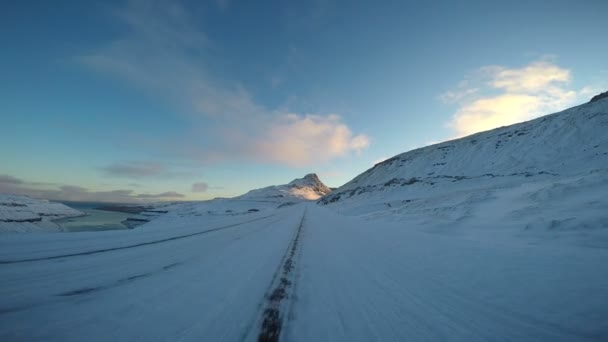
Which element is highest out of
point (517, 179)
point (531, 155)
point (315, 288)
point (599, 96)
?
point (599, 96)

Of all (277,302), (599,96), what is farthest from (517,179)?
(599,96)

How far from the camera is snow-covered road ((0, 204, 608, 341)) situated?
2211mm

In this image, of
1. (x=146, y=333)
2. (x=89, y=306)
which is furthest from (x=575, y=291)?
(x=89, y=306)

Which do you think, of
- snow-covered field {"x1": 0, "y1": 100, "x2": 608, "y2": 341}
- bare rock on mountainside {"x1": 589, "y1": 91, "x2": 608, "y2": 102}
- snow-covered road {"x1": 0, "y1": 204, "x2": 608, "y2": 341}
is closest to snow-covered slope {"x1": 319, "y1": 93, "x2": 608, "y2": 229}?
snow-covered field {"x1": 0, "y1": 100, "x2": 608, "y2": 341}

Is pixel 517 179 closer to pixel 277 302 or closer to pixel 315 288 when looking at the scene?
pixel 315 288

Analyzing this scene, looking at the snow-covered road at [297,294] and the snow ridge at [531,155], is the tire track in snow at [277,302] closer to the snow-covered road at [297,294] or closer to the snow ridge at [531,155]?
the snow-covered road at [297,294]

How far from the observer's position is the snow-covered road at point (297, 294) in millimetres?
2211

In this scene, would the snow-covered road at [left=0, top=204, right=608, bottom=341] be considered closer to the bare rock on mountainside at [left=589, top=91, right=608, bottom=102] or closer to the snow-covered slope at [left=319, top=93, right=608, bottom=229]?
the snow-covered slope at [left=319, top=93, right=608, bottom=229]

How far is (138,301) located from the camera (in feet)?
8.83

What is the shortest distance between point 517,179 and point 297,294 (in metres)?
37.3

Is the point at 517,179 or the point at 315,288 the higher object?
the point at 517,179

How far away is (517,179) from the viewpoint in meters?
29.5

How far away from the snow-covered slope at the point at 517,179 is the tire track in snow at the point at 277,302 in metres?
7.72

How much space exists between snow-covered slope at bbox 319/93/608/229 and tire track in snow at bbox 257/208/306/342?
25.3ft
